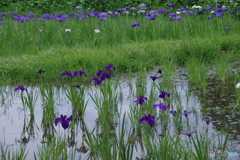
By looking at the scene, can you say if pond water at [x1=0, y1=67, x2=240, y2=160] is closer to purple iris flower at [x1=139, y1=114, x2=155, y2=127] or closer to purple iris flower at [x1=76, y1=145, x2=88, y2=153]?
purple iris flower at [x1=76, y1=145, x2=88, y2=153]

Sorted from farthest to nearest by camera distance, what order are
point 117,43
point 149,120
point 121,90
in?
point 117,43 → point 121,90 → point 149,120

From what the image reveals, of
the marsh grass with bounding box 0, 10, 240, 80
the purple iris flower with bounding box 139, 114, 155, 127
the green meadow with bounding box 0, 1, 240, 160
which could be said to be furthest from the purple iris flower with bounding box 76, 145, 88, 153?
the marsh grass with bounding box 0, 10, 240, 80

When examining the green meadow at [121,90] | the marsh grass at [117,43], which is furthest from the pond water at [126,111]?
the marsh grass at [117,43]

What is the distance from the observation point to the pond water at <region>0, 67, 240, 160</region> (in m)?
3.43

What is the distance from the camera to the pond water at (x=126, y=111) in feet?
11.2

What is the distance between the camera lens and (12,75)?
5.66 meters

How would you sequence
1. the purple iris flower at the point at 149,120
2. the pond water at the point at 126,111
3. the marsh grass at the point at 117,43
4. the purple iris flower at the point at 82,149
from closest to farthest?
the purple iris flower at the point at 149,120, the purple iris flower at the point at 82,149, the pond water at the point at 126,111, the marsh grass at the point at 117,43

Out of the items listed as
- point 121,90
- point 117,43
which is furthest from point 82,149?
point 117,43

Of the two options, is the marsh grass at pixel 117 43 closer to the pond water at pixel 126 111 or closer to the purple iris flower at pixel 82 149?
the pond water at pixel 126 111

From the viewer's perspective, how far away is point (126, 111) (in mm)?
4113

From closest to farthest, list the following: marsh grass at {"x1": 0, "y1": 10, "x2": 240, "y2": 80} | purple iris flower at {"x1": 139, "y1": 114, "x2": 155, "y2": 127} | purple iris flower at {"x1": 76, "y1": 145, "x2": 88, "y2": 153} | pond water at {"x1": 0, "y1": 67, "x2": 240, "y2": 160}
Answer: purple iris flower at {"x1": 139, "y1": 114, "x2": 155, "y2": 127} < purple iris flower at {"x1": 76, "y1": 145, "x2": 88, "y2": 153} < pond water at {"x1": 0, "y1": 67, "x2": 240, "y2": 160} < marsh grass at {"x1": 0, "y1": 10, "x2": 240, "y2": 80}

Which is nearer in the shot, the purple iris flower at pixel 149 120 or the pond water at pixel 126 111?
the purple iris flower at pixel 149 120

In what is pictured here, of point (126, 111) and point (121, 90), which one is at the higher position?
point (121, 90)

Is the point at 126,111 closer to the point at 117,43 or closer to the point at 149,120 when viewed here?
the point at 149,120
